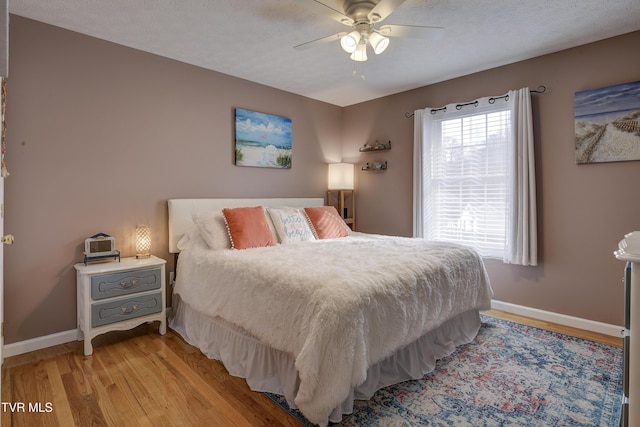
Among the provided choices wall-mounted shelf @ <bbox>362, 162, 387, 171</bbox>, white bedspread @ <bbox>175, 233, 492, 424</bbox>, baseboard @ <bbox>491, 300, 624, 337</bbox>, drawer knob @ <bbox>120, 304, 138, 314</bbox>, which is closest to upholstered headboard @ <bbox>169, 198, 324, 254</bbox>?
white bedspread @ <bbox>175, 233, 492, 424</bbox>

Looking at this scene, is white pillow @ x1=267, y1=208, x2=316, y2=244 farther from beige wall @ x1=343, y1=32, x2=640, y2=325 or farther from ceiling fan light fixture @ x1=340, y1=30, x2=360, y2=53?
beige wall @ x1=343, y1=32, x2=640, y2=325

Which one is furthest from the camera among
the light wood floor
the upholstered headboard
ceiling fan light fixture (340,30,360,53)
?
the upholstered headboard

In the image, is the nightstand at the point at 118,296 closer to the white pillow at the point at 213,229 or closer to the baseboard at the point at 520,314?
the baseboard at the point at 520,314

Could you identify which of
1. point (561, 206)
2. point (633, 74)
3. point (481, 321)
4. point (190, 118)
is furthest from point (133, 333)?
point (633, 74)

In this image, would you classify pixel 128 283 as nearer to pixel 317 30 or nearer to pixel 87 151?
pixel 87 151

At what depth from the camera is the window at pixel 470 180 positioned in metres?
3.40

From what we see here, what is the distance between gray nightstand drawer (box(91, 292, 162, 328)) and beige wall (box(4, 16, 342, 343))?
1.41 ft

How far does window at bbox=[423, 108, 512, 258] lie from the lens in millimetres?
3402

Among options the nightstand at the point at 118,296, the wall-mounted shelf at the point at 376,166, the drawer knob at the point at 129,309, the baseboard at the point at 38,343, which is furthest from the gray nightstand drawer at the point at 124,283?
the wall-mounted shelf at the point at 376,166

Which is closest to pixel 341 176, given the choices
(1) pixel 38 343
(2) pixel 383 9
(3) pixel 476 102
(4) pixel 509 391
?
(3) pixel 476 102

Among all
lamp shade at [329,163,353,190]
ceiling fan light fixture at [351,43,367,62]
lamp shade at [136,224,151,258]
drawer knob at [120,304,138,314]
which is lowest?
drawer knob at [120,304,138,314]

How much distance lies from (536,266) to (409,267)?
1859 mm

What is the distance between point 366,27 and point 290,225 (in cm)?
180

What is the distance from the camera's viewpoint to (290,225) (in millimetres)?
3246
